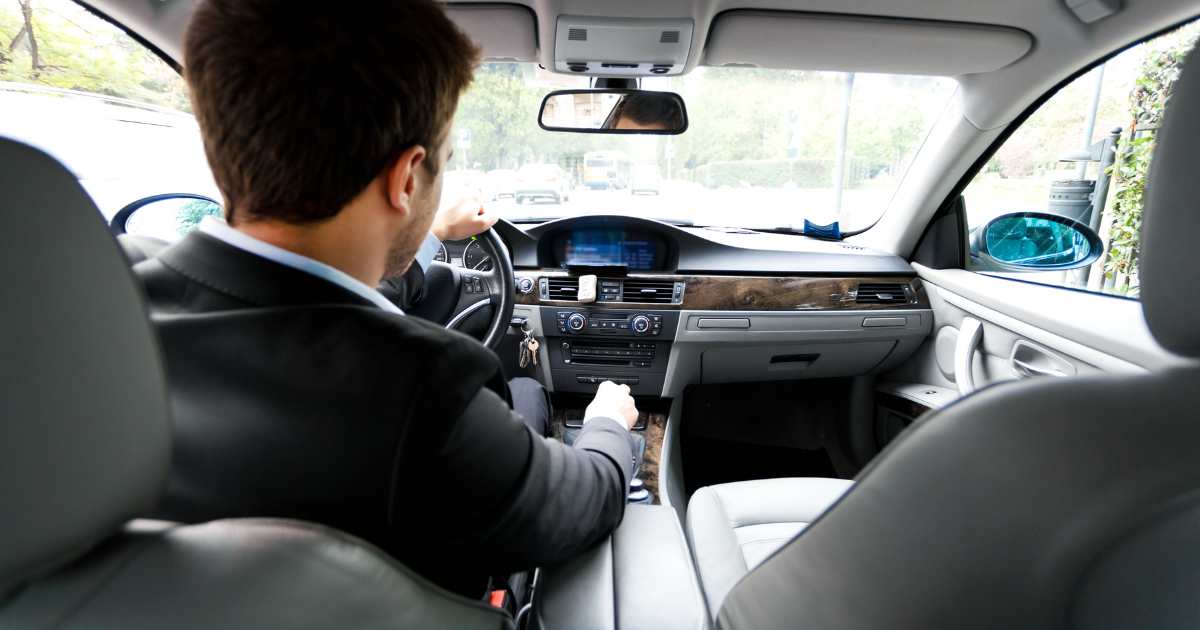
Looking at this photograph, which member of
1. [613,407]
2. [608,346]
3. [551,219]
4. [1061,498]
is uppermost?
[551,219]

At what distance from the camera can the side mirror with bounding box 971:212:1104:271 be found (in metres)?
2.65

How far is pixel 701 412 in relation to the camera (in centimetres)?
361

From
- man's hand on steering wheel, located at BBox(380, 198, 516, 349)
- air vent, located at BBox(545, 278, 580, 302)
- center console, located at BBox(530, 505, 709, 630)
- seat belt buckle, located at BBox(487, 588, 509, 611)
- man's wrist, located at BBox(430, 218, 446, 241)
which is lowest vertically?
seat belt buckle, located at BBox(487, 588, 509, 611)

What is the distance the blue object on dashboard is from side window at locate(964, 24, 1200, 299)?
635 millimetres

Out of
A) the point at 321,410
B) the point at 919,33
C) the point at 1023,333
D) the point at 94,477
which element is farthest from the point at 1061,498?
the point at 919,33

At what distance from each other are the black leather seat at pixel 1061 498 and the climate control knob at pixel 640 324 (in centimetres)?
212

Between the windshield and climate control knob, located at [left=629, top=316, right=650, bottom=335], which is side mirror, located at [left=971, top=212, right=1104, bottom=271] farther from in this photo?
climate control knob, located at [left=629, top=316, right=650, bottom=335]

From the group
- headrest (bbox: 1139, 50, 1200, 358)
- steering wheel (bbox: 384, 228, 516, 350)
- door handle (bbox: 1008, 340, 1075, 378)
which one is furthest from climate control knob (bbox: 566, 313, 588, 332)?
headrest (bbox: 1139, 50, 1200, 358)

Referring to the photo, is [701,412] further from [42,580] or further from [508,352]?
[42,580]

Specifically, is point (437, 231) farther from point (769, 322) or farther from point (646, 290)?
point (769, 322)

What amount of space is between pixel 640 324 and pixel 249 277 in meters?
2.20

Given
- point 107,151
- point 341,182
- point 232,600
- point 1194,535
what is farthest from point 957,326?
point 107,151

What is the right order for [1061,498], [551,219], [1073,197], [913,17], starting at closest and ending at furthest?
[1061,498] < [913,17] < [1073,197] < [551,219]

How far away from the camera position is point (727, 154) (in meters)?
3.34
